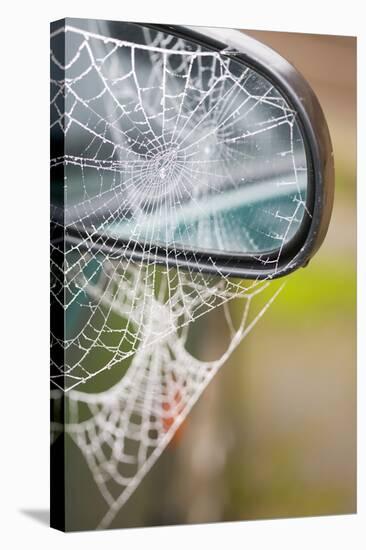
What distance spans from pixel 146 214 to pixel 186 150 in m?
0.38

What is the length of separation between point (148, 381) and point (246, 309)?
Result: 0.65 metres

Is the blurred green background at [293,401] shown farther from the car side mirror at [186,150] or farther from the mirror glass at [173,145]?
the mirror glass at [173,145]

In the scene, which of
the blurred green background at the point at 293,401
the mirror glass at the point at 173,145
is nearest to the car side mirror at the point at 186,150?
the mirror glass at the point at 173,145

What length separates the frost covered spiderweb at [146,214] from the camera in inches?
252

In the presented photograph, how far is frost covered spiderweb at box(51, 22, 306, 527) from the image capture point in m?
6.40

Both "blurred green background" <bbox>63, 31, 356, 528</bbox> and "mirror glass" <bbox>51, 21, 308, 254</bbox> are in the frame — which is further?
"blurred green background" <bbox>63, 31, 356, 528</bbox>

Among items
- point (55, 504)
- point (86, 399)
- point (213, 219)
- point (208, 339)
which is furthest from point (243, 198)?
point (55, 504)

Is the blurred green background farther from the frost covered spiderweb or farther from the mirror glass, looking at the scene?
the mirror glass

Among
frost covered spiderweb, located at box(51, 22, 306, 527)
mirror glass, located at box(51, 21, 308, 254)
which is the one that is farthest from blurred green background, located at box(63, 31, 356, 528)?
mirror glass, located at box(51, 21, 308, 254)

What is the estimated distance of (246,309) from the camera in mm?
6840

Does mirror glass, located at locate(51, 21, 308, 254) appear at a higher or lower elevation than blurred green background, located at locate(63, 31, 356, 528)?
higher

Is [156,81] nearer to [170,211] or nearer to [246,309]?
[170,211]

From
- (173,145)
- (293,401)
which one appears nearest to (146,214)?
(173,145)

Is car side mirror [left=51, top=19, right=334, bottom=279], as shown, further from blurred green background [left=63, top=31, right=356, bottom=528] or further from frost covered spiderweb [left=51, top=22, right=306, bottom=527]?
blurred green background [left=63, top=31, right=356, bottom=528]
